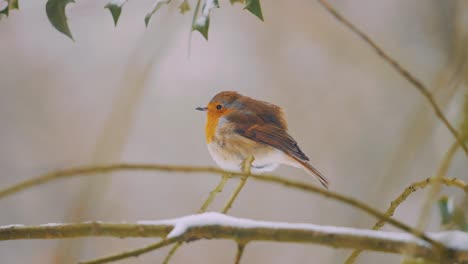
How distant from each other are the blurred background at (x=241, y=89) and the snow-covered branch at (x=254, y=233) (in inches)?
72.2

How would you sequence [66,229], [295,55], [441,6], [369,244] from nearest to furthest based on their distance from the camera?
[369,244] < [66,229] < [441,6] < [295,55]

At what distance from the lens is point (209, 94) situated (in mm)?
2732

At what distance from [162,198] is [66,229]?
2300 millimetres

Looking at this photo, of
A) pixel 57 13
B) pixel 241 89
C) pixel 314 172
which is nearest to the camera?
pixel 57 13

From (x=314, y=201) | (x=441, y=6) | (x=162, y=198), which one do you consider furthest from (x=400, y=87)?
(x=162, y=198)

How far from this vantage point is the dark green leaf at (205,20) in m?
0.94

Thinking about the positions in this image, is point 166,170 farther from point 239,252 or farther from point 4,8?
point 4,8

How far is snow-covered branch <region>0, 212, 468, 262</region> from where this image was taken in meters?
0.62

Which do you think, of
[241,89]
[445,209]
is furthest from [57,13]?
[241,89]

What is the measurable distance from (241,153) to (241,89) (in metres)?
0.76

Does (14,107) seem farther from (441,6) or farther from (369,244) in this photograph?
(369,244)

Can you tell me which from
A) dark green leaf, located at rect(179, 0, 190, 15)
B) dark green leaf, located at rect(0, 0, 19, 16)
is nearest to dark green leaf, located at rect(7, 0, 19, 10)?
dark green leaf, located at rect(0, 0, 19, 16)

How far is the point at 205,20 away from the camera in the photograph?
0.95m

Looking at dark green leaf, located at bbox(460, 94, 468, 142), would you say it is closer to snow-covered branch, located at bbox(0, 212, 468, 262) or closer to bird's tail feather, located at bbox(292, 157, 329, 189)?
snow-covered branch, located at bbox(0, 212, 468, 262)
